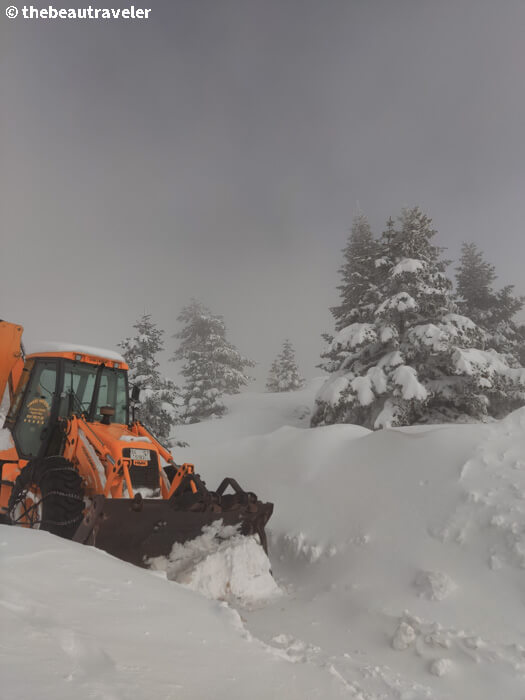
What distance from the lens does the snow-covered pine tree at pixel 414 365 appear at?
1473 centimetres

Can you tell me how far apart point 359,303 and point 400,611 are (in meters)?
17.5

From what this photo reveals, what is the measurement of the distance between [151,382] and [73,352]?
1034 cm

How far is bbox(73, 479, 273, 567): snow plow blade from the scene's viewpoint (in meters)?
5.09

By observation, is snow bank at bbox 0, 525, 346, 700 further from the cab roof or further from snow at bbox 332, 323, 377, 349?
snow at bbox 332, 323, 377, 349

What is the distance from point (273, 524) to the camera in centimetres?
788

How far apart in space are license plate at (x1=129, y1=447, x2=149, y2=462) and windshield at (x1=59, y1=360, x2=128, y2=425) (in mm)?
1765

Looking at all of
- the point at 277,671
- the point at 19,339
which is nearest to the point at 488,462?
the point at 277,671

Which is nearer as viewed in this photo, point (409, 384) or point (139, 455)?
point (139, 455)

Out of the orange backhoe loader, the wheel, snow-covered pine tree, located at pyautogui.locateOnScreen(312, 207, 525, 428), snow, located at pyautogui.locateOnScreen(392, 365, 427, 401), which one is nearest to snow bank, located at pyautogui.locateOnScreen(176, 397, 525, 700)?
the orange backhoe loader

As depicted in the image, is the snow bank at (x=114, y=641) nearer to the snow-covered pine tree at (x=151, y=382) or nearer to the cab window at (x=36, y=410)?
the cab window at (x=36, y=410)

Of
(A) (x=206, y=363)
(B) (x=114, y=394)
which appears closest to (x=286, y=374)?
(A) (x=206, y=363)

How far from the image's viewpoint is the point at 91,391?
7.36 metres

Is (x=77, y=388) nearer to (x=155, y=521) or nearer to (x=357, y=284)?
(x=155, y=521)

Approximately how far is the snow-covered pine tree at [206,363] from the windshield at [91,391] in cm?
2151
